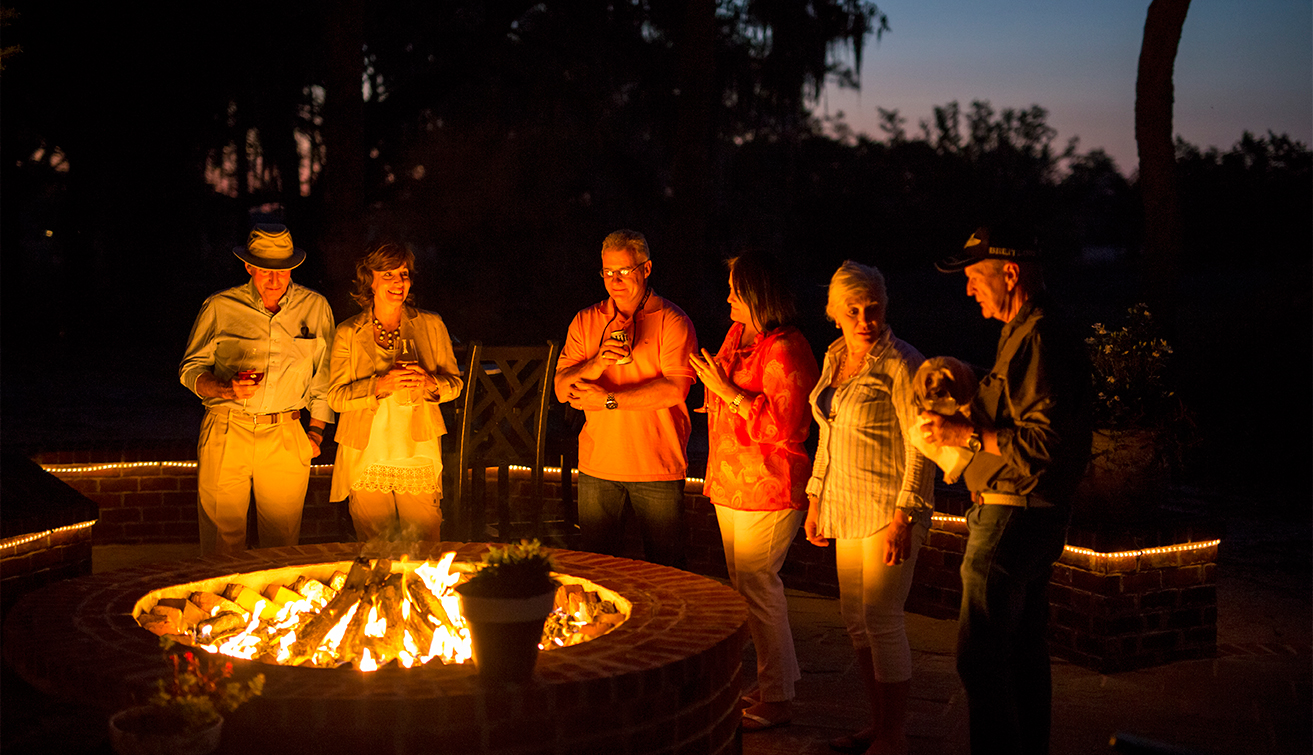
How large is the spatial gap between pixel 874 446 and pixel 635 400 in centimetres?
108

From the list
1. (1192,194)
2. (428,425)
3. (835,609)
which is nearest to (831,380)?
(428,425)

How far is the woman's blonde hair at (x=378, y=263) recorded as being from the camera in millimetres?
4555

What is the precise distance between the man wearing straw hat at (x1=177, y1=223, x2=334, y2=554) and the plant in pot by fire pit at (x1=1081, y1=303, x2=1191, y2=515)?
11.7 feet

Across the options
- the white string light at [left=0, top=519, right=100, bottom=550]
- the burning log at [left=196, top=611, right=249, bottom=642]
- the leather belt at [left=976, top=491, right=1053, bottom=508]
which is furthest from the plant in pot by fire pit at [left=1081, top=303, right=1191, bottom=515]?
the white string light at [left=0, top=519, right=100, bottom=550]

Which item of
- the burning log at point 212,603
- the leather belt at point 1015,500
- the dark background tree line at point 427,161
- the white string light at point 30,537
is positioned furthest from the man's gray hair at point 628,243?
the dark background tree line at point 427,161

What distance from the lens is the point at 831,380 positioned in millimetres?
3947

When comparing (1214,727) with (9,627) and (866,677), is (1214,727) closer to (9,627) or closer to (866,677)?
(866,677)

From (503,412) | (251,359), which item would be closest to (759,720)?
(503,412)

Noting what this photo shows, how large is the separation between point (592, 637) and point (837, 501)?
95 cm

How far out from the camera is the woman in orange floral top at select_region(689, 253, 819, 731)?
408cm

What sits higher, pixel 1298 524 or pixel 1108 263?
pixel 1108 263

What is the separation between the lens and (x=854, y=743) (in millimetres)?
3932

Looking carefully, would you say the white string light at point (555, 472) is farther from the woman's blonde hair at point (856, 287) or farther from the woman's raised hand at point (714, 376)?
the woman's blonde hair at point (856, 287)

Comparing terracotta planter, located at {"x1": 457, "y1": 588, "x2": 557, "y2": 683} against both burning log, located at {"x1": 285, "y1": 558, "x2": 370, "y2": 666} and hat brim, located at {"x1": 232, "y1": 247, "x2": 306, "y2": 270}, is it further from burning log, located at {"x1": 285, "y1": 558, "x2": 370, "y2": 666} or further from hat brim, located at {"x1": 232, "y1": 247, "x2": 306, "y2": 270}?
hat brim, located at {"x1": 232, "y1": 247, "x2": 306, "y2": 270}
